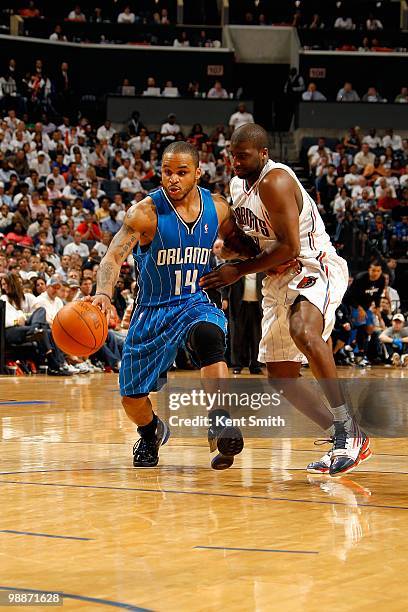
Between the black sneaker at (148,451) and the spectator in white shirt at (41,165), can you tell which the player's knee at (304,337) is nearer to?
the black sneaker at (148,451)

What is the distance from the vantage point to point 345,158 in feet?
74.0

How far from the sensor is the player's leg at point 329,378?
18.4ft

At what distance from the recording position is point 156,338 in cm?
580

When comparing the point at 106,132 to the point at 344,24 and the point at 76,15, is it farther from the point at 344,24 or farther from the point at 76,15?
the point at 344,24

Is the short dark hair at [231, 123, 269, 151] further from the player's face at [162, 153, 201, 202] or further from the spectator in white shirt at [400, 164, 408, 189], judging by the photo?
the spectator in white shirt at [400, 164, 408, 189]

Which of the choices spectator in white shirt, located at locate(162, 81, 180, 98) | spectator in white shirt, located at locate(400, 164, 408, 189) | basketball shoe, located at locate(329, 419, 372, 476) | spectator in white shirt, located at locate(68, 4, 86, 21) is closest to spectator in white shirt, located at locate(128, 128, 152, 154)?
spectator in white shirt, located at locate(162, 81, 180, 98)

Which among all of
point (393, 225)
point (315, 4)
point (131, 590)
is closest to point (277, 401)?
point (131, 590)

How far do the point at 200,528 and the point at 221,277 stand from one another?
6.18 ft

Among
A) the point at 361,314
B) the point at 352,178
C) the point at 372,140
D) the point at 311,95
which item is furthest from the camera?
the point at 311,95

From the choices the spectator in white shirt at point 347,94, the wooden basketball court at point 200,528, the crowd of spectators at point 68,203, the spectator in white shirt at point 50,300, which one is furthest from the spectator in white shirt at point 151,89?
the wooden basketball court at point 200,528

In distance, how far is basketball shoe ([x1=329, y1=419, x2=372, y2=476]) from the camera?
5.53 meters

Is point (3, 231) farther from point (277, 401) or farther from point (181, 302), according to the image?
point (181, 302)

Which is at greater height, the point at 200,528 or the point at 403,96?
the point at 403,96

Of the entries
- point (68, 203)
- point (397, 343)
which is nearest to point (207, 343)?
point (397, 343)
